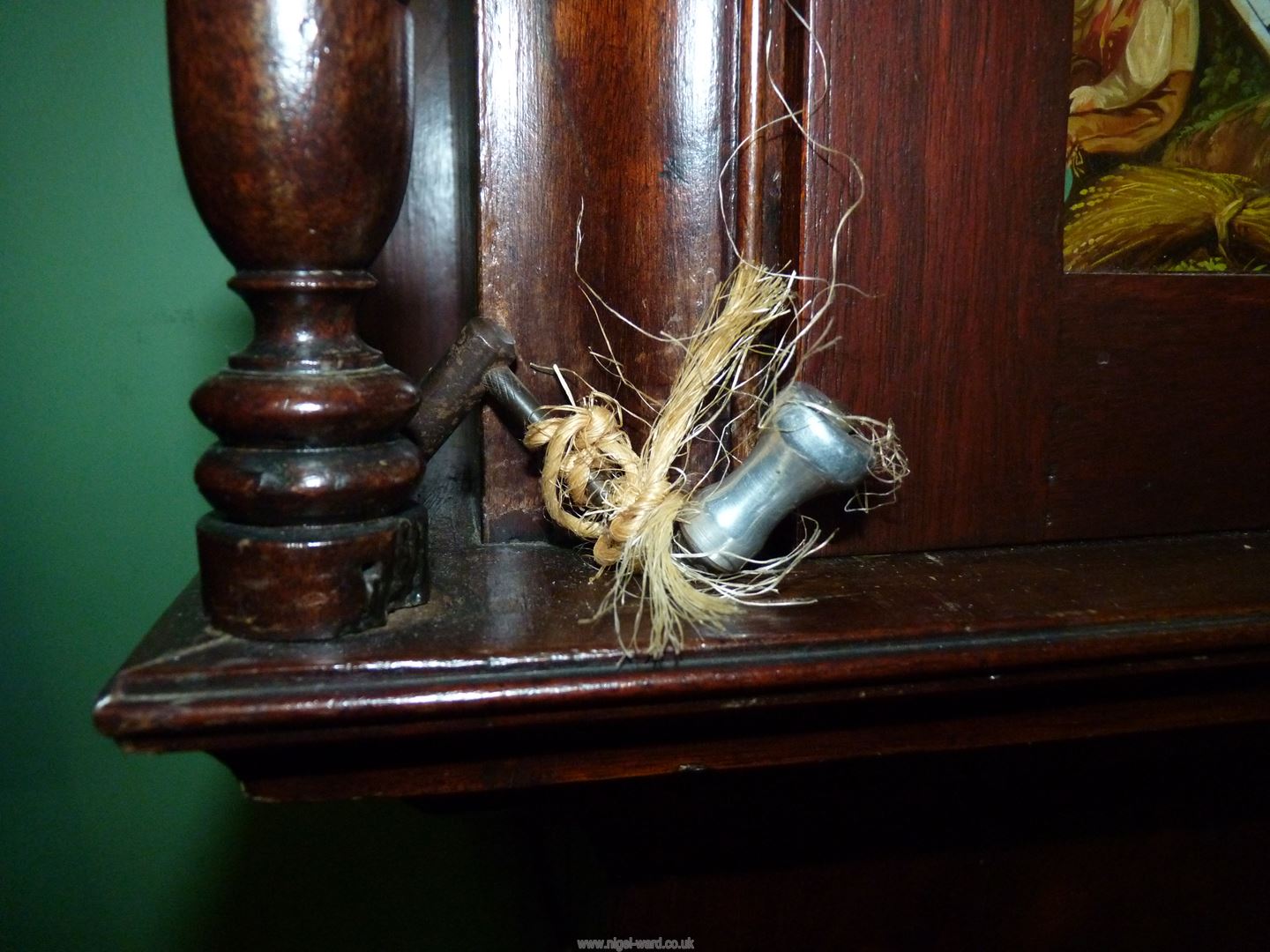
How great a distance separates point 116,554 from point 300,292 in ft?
2.17

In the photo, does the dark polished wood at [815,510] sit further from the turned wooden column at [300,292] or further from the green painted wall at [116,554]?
the green painted wall at [116,554]

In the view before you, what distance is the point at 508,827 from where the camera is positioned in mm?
1107

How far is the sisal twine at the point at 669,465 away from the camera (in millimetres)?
545

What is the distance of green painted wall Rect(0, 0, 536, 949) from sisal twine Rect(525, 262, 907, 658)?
1.71 ft

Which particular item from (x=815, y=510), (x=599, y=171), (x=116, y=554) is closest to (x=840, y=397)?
(x=815, y=510)

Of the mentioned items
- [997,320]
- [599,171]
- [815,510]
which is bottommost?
[815,510]

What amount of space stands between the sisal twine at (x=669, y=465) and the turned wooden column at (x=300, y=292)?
0.40 ft

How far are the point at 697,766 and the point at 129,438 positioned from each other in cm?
76

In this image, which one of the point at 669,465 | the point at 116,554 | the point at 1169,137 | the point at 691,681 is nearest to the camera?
the point at 691,681

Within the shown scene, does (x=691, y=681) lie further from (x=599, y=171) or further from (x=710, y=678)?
(x=599, y=171)

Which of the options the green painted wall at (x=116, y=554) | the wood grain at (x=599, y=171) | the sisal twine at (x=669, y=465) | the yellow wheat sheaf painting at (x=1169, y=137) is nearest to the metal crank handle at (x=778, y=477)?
the sisal twine at (x=669, y=465)

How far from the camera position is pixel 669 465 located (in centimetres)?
58

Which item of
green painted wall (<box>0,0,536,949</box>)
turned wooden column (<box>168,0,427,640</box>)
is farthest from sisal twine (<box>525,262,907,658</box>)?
green painted wall (<box>0,0,536,949</box>)

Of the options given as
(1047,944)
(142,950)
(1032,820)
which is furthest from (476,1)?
(142,950)
